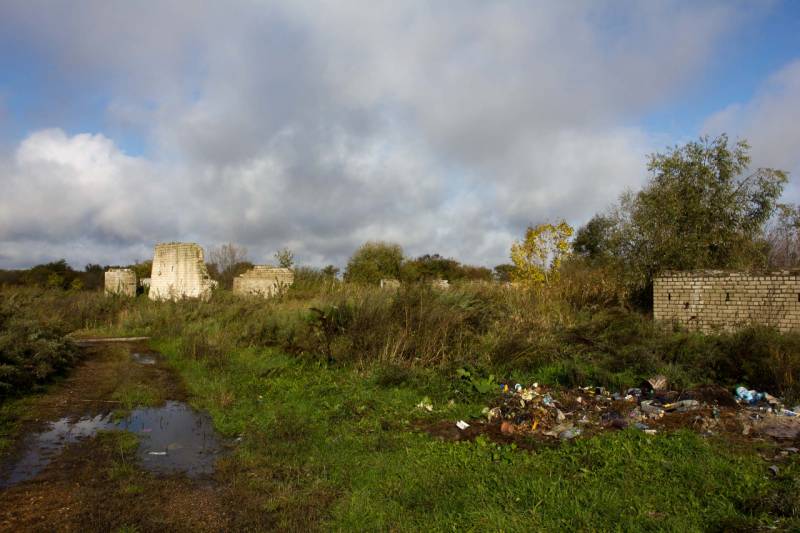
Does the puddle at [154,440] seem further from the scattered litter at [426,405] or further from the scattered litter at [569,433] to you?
the scattered litter at [569,433]

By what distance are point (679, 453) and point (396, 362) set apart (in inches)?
195

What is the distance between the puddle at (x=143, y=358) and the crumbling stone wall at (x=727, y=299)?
1256 centimetres

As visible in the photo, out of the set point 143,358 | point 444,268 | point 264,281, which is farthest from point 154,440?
point 444,268

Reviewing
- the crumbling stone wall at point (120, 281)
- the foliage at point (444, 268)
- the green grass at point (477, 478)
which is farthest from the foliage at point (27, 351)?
the foliage at point (444, 268)

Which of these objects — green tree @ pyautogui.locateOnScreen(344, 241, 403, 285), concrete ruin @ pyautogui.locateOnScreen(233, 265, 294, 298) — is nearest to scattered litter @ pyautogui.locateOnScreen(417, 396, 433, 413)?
concrete ruin @ pyautogui.locateOnScreen(233, 265, 294, 298)

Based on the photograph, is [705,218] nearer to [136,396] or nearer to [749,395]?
[749,395]

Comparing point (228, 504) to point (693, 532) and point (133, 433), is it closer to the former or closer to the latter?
point (133, 433)

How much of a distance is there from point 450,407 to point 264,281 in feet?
55.1

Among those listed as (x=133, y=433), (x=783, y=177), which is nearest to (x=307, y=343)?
(x=133, y=433)

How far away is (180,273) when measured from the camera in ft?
76.8

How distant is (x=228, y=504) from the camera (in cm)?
408

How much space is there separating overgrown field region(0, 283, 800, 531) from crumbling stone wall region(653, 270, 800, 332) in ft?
5.30

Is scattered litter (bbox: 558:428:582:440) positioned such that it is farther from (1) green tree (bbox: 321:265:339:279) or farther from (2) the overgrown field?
(1) green tree (bbox: 321:265:339:279)

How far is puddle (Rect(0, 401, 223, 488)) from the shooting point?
495 cm
